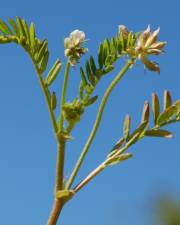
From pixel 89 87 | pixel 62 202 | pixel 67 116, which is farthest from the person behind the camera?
pixel 89 87

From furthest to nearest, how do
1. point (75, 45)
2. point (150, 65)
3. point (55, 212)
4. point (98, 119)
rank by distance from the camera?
point (75, 45) → point (150, 65) → point (98, 119) → point (55, 212)

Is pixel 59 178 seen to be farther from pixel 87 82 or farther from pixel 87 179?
pixel 87 82

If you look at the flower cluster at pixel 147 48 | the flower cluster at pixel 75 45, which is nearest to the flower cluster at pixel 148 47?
the flower cluster at pixel 147 48

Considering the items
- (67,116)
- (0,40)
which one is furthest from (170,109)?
(0,40)

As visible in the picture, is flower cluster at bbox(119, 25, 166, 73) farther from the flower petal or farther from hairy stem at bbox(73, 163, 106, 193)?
hairy stem at bbox(73, 163, 106, 193)

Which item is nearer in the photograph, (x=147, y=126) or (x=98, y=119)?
(x=98, y=119)

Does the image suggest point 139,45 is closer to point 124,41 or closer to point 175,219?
point 124,41

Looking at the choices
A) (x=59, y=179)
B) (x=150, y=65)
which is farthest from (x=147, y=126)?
(x=59, y=179)

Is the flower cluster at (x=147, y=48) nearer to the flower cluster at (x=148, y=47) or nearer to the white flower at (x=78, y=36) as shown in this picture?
the flower cluster at (x=148, y=47)
